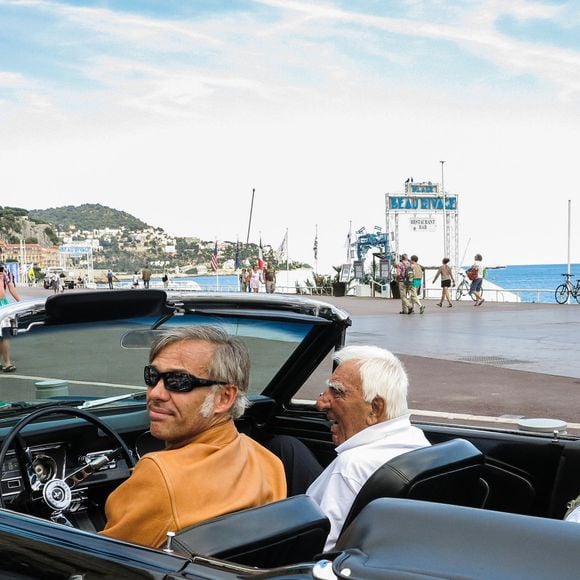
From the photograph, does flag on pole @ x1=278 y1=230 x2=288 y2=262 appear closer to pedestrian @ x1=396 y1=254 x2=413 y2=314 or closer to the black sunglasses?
pedestrian @ x1=396 y1=254 x2=413 y2=314

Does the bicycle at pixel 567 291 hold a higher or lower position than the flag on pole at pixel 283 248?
lower

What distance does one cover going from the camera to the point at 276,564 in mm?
1910

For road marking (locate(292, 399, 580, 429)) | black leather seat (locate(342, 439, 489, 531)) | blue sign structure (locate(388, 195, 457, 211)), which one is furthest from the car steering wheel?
blue sign structure (locate(388, 195, 457, 211))

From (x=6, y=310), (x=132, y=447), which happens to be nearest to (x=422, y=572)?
(x=6, y=310)

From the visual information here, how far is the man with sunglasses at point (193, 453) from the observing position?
2146mm

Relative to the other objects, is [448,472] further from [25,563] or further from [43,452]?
[43,452]

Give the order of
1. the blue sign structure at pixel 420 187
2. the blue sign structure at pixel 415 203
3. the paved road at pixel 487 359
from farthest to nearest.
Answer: the blue sign structure at pixel 420 187
the blue sign structure at pixel 415 203
the paved road at pixel 487 359

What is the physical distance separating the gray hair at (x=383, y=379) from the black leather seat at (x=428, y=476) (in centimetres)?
41

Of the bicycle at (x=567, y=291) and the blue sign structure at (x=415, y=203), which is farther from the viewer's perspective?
the blue sign structure at (x=415, y=203)

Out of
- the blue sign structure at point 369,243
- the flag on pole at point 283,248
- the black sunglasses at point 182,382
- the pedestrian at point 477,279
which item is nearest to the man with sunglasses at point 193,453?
the black sunglasses at point 182,382

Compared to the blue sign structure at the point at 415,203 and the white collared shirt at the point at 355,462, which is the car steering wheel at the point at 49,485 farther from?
the blue sign structure at the point at 415,203

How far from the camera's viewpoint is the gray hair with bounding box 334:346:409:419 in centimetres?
310

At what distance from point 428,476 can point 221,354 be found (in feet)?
2.38

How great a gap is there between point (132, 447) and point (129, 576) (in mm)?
1985
